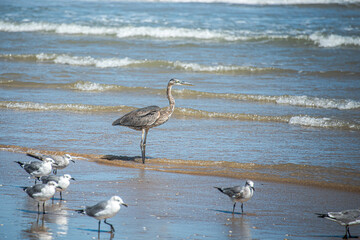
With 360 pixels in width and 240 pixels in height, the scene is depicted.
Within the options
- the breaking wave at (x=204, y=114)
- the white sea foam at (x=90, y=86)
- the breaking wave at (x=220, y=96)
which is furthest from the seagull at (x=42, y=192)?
the white sea foam at (x=90, y=86)

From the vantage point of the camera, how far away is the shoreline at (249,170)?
884 cm

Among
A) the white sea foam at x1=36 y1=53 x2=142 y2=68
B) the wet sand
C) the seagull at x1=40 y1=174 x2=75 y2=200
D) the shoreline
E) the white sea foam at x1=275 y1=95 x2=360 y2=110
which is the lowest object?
the wet sand

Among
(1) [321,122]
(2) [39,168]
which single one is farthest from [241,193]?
(1) [321,122]

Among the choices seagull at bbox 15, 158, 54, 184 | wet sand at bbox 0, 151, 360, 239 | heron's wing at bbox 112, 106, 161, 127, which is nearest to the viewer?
wet sand at bbox 0, 151, 360, 239

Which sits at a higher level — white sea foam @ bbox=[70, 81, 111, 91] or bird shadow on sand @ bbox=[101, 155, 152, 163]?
white sea foam @ bbox=[70, 81, 111, 91]

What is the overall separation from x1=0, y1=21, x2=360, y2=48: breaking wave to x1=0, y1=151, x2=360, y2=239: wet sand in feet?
56.1

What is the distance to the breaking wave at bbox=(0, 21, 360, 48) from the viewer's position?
79.9ft

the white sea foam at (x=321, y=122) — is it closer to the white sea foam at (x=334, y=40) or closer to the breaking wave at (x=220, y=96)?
the breaking wave at (x=220, y=96)

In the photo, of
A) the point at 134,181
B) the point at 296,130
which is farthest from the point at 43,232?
the point at 296,130

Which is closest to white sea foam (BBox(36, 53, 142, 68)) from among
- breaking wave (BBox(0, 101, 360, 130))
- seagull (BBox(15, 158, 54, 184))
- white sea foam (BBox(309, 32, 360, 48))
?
breaking wave (BBox(0, 101, 360, 130))

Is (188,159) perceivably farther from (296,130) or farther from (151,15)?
(151,15)

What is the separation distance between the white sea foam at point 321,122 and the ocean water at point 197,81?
0.08 feet

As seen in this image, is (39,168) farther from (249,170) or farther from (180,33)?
(180,33)

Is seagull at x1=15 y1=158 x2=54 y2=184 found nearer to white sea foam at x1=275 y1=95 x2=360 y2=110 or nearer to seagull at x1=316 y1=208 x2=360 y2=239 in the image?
seagull at x1=316 y1=208 x2=360 y2=239
